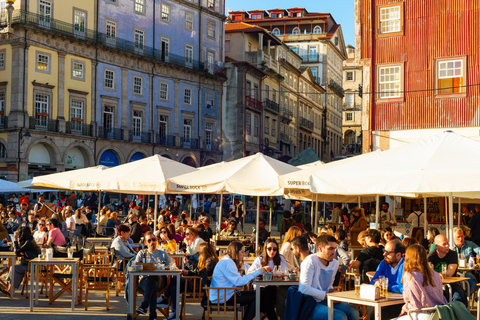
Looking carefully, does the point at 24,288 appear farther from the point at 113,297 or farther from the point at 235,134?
the point at 235,134

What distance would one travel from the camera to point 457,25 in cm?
2903

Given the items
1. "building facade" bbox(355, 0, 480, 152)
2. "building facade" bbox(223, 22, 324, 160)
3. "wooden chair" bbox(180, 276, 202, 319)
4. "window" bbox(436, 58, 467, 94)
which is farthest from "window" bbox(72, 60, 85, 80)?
"wooden chair" bbox(180, 276, 202, 319)

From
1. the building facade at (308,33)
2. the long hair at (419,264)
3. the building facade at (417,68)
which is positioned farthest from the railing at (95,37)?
the long hair at (419,264)

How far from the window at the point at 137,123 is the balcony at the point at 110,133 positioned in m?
1.97

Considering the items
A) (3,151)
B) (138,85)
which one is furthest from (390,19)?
(138,85)

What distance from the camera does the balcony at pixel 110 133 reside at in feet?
160

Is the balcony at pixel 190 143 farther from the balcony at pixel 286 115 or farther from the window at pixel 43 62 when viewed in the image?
the balcony at pixel 286 115

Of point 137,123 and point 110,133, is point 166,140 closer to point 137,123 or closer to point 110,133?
point 137,123

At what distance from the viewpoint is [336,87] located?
94688mm

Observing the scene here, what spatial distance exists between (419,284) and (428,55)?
2365cm

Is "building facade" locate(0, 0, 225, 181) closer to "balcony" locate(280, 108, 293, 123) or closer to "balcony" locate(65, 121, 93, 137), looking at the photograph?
"balcony" locate(65, 121, 93, 137)

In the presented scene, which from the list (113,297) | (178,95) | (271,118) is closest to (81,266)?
(113,297)

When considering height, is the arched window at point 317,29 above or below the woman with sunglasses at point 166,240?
above

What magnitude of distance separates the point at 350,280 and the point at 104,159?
39434 mm
